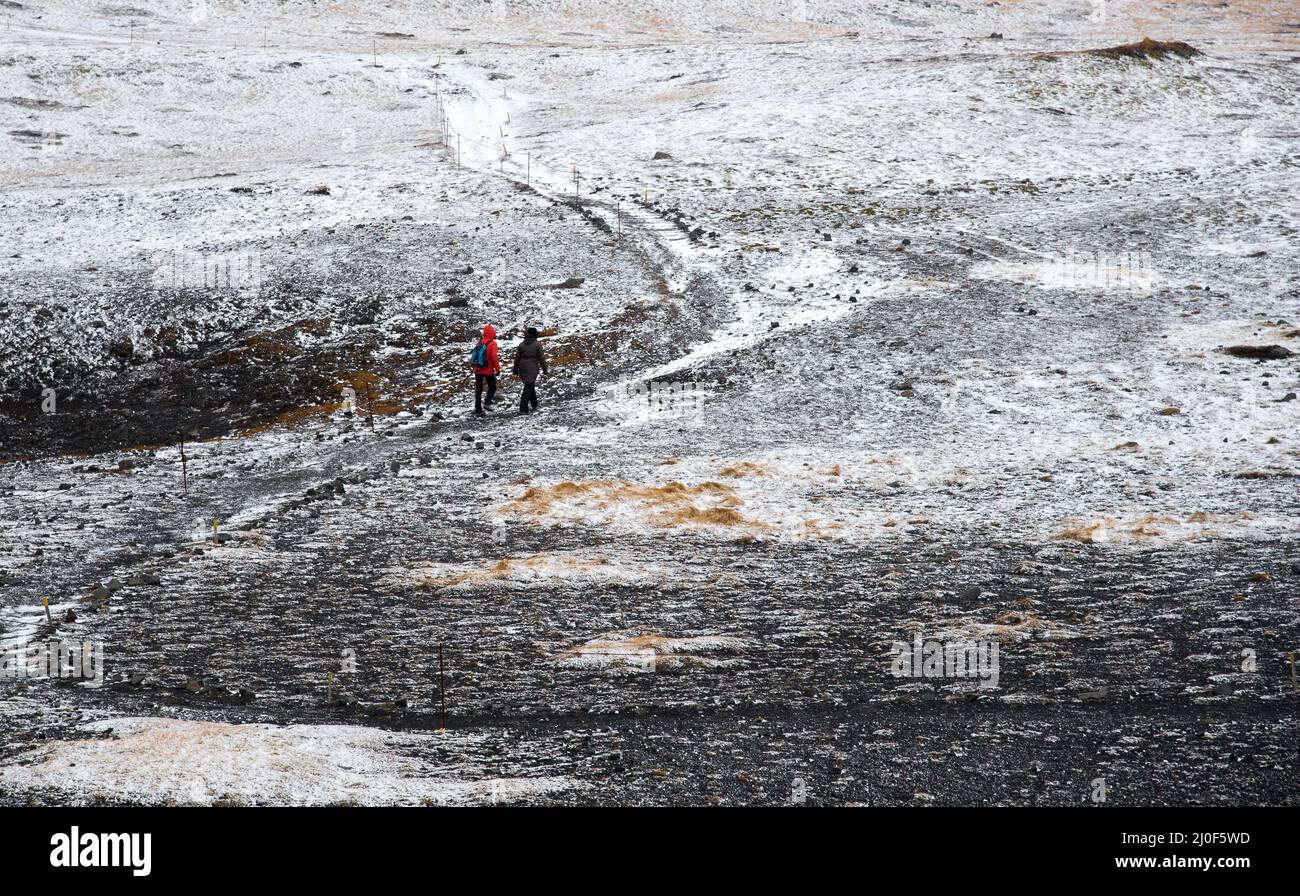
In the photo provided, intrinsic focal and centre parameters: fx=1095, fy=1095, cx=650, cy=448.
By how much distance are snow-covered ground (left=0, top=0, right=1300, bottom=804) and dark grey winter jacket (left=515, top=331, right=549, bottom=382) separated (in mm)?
909

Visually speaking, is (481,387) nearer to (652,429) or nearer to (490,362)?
(490,362)

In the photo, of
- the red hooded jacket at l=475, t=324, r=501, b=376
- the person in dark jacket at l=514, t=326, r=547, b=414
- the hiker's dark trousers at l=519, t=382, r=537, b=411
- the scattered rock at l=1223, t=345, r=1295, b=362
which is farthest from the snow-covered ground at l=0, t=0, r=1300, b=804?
the red hooded jacket at l=475, t=324, r=501, b=376

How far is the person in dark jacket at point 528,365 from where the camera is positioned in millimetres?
21312

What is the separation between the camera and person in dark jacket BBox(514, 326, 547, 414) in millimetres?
21312

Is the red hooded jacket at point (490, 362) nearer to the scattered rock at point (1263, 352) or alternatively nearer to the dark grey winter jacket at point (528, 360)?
the dark grey winter jacket at point (528, 360)

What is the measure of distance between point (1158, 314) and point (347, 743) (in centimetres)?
2189

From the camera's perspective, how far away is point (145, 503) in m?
17.3

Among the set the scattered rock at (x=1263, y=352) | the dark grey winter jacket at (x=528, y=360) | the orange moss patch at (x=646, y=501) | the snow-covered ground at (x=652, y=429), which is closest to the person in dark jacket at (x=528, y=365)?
the dark grey winter jacket at (x=528, y=360)

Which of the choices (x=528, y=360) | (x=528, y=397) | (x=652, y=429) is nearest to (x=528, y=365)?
(x=528, y=360)

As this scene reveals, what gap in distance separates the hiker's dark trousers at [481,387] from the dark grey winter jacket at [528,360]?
0.64 m

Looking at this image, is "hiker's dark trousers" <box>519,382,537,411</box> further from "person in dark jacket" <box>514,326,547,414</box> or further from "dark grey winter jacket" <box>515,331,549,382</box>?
"dark grey winter jacket" <box>515,331,549,382</box>

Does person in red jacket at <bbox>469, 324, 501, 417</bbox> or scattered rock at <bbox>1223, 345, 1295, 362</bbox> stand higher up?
scattered rock at <bbox>1223, 345, 1295, 362</bbox>
